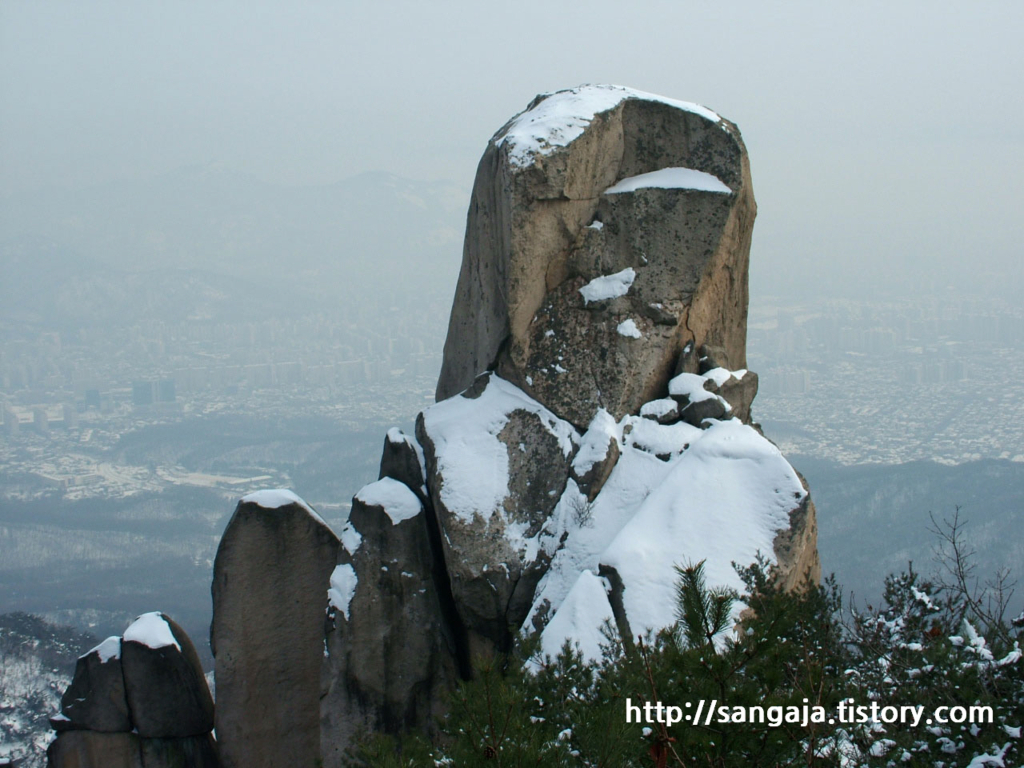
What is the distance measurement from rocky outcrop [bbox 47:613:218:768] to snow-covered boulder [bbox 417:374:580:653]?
5.22 m

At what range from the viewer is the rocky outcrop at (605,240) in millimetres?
12938

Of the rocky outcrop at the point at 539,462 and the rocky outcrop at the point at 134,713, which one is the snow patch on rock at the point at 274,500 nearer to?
the rocky outcrop at the point at 539,462

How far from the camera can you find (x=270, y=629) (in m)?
14.2

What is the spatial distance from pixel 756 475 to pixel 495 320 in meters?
4.44

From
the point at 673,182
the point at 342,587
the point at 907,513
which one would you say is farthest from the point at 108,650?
the point at 907,513

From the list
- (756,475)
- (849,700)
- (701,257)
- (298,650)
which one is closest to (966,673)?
(849,700)

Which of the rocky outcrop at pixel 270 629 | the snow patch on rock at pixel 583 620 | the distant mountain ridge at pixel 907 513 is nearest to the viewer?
the snow patch on rock at pixel 583 620

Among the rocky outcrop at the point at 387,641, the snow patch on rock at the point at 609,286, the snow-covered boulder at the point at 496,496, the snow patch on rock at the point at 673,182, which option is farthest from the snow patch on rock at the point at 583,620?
the snow patch on rock at the point at 673,182

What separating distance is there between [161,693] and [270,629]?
7.14 ft

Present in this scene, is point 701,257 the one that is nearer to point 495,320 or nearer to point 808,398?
point 495,320

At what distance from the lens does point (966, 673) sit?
21.7 feet

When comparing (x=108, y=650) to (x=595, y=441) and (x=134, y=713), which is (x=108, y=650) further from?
(x=595, y=441)

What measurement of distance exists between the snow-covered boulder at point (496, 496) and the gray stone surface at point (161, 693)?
5.13 m

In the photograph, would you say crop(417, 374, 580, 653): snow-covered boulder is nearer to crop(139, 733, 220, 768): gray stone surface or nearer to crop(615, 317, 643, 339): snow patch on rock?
crop(615, 317, 643, 339): snow patch on rock
